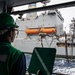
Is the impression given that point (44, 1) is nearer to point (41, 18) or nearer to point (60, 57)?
point (60, 57)

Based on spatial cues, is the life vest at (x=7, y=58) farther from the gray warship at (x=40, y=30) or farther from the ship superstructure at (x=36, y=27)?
the ship superstructure at (x=36, y=27)

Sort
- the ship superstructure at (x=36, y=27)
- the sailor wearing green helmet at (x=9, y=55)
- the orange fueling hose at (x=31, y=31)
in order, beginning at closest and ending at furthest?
the sailor wearing green helmet at (x=9, y=55), the ship superstructure at (x=36, y=27), the orange fueling hose at (x=31, y=31)

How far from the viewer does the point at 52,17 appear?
68.5ft

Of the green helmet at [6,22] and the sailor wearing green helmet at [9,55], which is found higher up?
the green helmet at [6,22]

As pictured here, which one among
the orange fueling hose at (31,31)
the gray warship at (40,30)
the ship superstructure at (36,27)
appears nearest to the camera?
the gray warship at (40,30)

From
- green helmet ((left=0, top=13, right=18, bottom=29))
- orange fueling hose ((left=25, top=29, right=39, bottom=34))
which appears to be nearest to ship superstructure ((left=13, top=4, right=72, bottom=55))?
orange fueling hose ((left=25, top=29, right=39, bottom=34))

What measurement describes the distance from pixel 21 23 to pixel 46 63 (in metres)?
20.8

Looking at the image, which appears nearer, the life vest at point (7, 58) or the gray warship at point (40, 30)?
the life vest at point (7, 58)

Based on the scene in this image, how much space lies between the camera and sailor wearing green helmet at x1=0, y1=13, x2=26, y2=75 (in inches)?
40.2

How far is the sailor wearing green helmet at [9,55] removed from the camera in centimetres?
102

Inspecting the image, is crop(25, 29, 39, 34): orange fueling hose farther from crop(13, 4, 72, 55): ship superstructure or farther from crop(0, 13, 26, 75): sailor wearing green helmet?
crop(0, 13, 26, 75): sailor wearing green helmet

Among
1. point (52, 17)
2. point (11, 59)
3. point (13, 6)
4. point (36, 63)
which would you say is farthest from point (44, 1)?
point (52, 17)

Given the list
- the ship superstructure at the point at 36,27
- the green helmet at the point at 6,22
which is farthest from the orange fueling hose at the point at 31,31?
the green helmet at the point at 6,22

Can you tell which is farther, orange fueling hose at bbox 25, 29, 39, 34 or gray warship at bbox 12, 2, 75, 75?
orange fueling hose at bbox 25, 29, 39, 34
